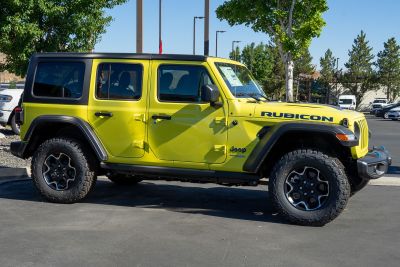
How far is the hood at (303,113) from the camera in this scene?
5.98 metres

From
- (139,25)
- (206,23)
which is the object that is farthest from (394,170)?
(206,23)

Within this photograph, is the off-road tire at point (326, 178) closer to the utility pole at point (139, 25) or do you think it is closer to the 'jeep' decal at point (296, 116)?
the 'jeep' decal at point (296, 116)

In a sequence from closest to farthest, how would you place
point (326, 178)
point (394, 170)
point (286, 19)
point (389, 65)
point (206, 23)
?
point (326, 178), point (394, 170), point (206, 23), point (286, 19), point (389, 65)

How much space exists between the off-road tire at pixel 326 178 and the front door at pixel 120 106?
5.63 feet

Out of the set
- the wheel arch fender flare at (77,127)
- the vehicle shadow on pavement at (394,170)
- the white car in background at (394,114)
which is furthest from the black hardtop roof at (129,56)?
the white car in background at (394,114)

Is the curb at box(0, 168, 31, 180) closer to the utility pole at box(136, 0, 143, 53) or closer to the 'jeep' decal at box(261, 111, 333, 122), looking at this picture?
the 'jeep' decal at box(261, 111, 333, 122)

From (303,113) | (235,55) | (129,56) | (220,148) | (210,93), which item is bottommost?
(220,148)

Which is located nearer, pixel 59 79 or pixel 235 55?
pixel 59 79

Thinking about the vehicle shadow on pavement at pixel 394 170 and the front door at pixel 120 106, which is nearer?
the front door at pixel 120 106

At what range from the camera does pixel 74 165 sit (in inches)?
273

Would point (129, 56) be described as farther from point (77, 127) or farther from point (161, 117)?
point (77, 127)

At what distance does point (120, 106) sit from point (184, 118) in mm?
851

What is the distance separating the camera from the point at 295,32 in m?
26.6

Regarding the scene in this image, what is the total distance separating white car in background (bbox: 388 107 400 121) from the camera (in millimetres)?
38044
